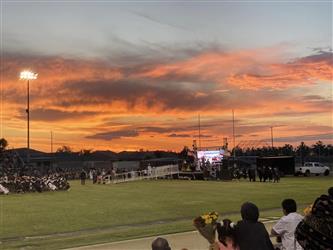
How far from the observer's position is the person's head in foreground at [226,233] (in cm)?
523

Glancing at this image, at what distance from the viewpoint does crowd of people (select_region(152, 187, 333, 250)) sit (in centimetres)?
281

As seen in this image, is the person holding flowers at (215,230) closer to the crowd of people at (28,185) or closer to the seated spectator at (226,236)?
the seated spectator at (226,236)

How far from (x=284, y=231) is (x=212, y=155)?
6844 cm

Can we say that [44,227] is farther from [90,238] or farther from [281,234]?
[281,234]

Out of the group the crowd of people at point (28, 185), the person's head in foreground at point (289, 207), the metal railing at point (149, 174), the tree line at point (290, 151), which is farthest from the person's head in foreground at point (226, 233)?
the tree line at point (290, 151)

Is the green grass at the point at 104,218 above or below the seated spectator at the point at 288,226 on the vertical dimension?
below

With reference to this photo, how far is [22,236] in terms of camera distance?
17422 mm

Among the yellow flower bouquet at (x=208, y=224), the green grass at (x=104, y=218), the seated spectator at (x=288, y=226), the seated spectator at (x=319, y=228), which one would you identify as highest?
the seated spectator at (x=319, y=228)

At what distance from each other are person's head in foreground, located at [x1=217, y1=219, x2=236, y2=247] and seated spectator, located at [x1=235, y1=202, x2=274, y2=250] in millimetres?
194

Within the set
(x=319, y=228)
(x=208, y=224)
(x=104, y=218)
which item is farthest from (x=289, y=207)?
(x=104, y=218)

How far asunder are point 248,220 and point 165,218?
16.2 metres

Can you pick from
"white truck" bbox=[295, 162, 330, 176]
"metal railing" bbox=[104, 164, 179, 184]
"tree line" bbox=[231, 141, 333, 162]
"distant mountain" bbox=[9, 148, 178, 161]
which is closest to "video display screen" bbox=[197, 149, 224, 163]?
"metal railing" bbox=[104, 164, 179, 184]

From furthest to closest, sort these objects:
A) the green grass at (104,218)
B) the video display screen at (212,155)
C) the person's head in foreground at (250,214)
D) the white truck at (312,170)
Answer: the video display screen at (212,155), the white truck at (312,170), the green grass at (104,218), the person's head in foreground at (250,214)

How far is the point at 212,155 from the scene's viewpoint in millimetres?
75188
